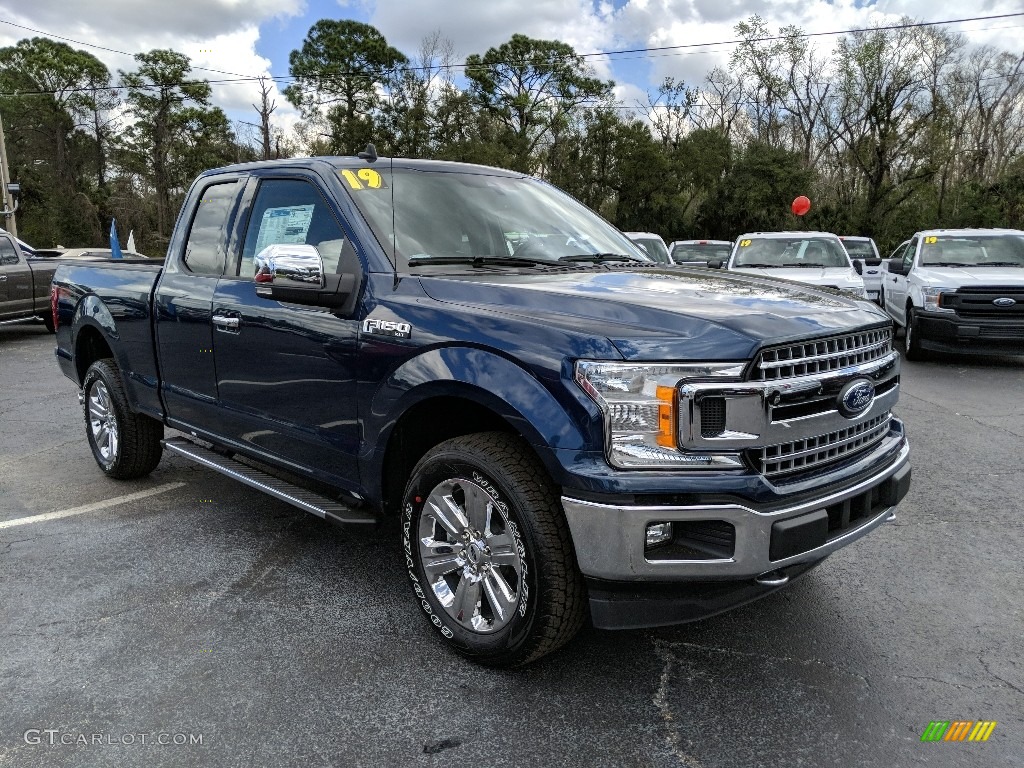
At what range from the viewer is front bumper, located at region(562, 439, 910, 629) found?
2.46 m

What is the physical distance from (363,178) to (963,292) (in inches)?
351

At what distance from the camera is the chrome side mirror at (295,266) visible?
3.14 m

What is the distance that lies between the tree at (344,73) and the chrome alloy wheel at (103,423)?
40.5 metres

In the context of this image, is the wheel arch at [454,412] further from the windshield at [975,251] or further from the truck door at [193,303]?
the windshield at [975,251]

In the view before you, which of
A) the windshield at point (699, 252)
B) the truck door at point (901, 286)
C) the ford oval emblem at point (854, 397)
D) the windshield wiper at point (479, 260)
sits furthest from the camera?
the windshield at point (699, 252)

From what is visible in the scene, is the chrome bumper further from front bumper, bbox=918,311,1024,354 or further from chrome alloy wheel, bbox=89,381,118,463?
front bumper, bbox=918,311,1024,354

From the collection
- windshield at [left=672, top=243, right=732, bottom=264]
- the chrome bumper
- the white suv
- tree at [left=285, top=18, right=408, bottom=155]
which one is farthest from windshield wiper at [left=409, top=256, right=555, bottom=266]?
tree at [left=285, top=18, right=408, bottom=155]

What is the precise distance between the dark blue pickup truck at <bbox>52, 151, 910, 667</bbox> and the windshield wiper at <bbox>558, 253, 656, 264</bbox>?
2 cm

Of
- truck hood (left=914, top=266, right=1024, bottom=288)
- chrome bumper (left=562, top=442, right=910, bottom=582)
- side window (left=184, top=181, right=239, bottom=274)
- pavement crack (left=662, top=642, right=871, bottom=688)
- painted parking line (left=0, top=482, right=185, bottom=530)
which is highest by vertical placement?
side window (left=184, top=181, right=239, bottom=274)

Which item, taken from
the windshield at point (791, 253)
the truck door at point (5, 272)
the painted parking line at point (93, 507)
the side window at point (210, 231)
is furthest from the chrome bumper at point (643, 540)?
the truck door at point (5, 272)

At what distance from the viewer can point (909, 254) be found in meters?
12.2

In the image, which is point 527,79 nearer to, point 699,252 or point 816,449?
point 699,252

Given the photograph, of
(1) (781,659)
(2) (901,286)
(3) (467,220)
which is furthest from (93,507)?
(2) (901,286)

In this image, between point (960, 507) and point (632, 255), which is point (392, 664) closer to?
point (632, 255)
